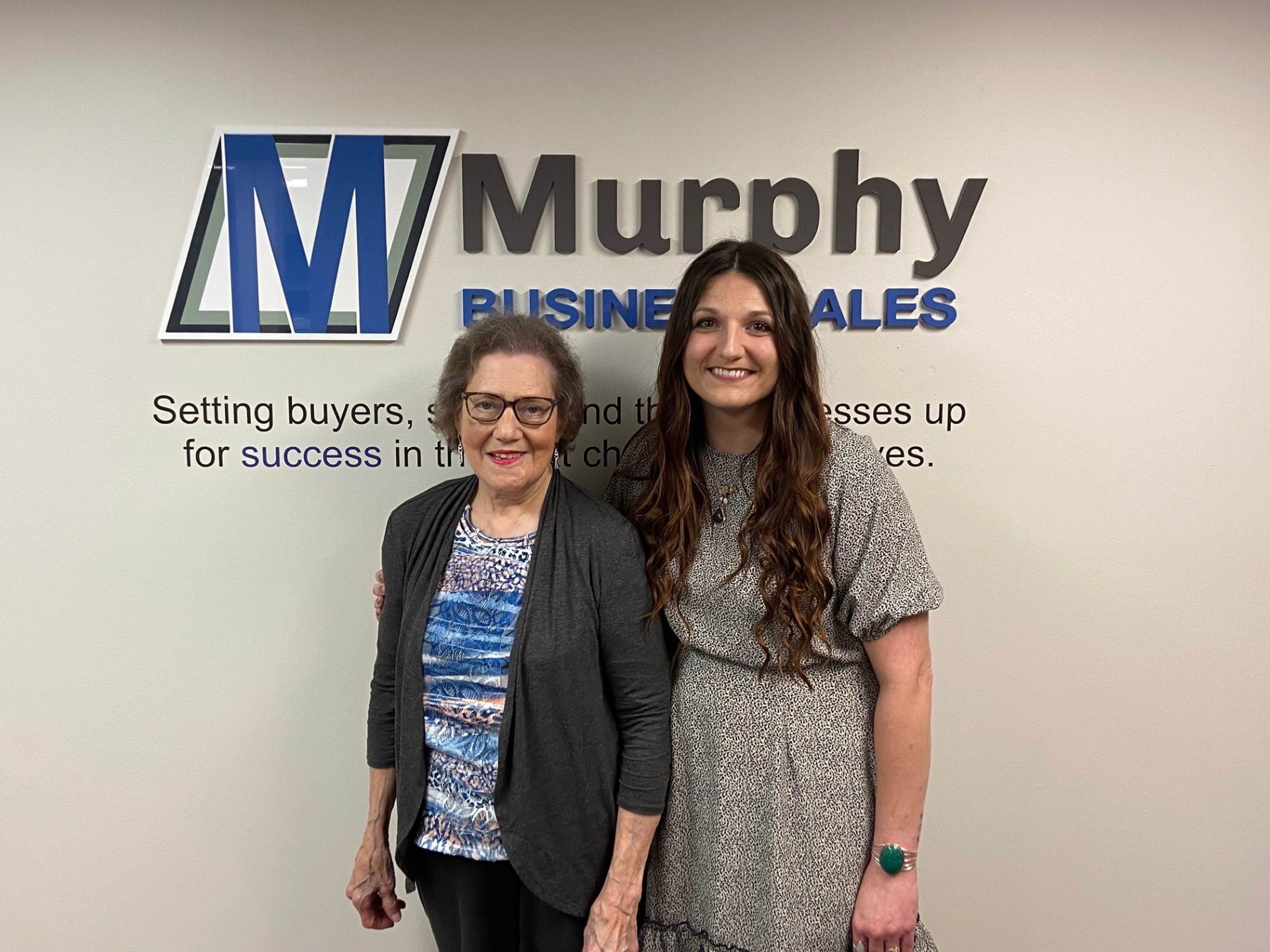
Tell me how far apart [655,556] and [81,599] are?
137cm

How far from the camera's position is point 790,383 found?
1.38 m

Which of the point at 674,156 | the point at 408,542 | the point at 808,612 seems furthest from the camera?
the point at 674,156

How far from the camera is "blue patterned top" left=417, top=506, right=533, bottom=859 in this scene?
Result: 1.36m

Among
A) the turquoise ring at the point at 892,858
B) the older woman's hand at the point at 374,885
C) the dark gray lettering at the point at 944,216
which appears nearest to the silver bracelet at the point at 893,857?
the turquoise ring at the point at 892,858

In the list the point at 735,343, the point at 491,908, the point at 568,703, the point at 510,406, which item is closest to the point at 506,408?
the point at 510,406

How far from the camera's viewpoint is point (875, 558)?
1343 millimetres

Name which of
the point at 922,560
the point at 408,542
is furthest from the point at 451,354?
the point at 922,560

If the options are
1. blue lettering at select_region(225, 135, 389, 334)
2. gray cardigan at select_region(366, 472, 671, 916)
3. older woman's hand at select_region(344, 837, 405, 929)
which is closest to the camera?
gray cardigan at select_region(366, 472, 671, 916)

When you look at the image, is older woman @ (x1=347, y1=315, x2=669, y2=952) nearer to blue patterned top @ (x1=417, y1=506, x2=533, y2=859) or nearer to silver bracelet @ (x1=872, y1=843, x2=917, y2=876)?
blue patterned top @ (x1=417, y1=506, x2=533, y2=859)

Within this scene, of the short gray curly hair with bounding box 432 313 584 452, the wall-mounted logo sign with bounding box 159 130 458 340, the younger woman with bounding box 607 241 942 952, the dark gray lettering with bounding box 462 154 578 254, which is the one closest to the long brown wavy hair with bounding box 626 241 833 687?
the younger woman with bounding box 607 241 942 952

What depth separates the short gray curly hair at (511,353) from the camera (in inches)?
55.4

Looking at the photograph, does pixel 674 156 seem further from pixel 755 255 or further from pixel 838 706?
pixel 838 706

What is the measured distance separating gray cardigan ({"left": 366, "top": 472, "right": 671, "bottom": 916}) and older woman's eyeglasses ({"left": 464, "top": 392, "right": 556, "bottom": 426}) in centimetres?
14

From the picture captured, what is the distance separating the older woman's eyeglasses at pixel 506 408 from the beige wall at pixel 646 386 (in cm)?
42
